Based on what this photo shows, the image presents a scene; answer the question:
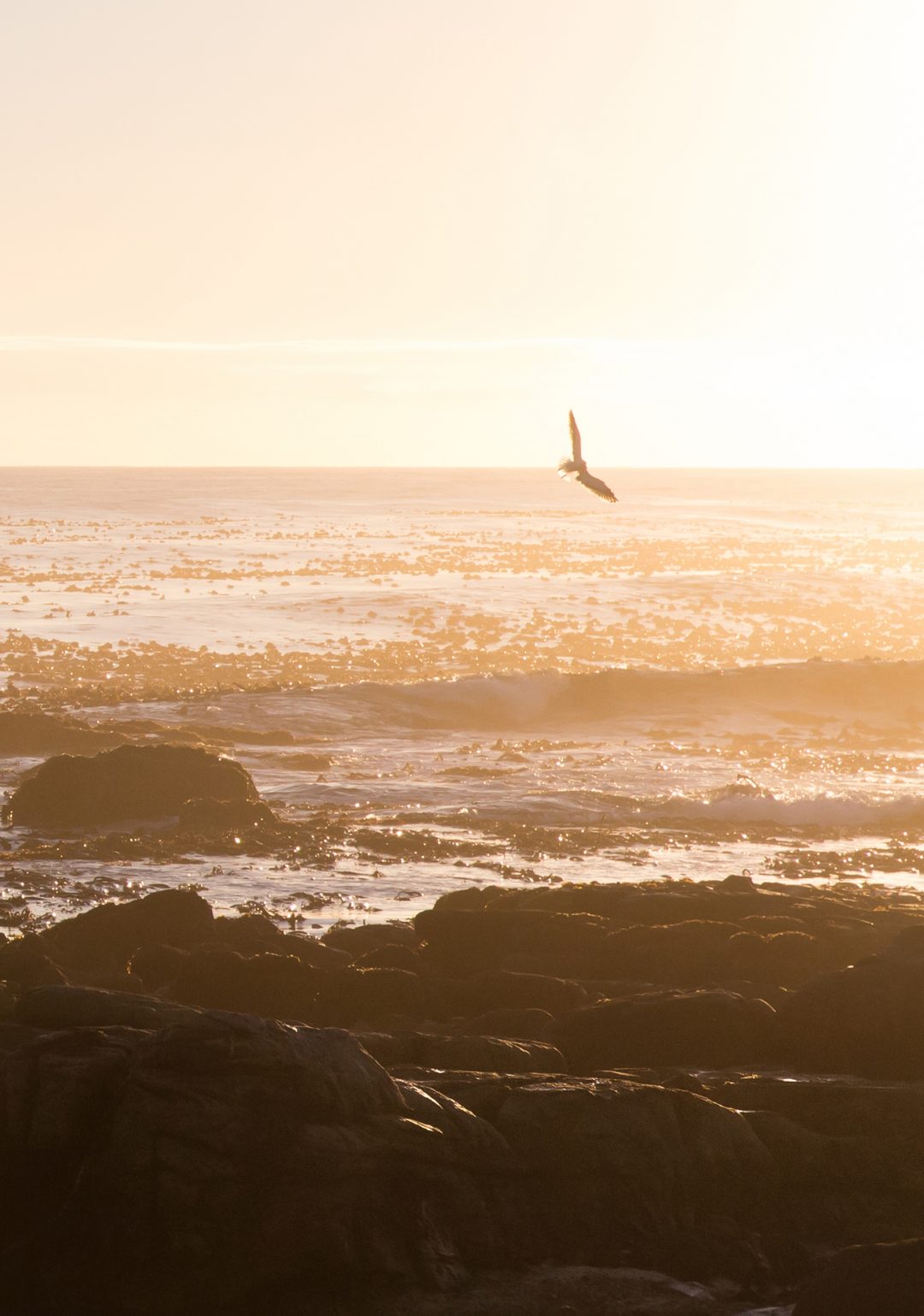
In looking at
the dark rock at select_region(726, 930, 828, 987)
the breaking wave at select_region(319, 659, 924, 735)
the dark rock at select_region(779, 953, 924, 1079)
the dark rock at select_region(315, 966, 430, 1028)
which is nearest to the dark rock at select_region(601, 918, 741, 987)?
the dark rock at select_region(726, 930, 828, 987)

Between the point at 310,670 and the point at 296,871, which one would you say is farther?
the point at 310,670

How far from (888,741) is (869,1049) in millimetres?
27030

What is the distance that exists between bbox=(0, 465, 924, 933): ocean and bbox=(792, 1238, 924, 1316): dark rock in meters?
12.2

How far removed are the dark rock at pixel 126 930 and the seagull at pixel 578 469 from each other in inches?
295

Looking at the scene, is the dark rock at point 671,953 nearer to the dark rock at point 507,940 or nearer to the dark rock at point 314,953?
the dark rock at point 507,940

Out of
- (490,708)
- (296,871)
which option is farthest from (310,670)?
(296,871)

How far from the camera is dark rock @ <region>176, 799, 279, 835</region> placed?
1139 inches

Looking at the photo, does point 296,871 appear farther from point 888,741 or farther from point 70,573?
point 70,573

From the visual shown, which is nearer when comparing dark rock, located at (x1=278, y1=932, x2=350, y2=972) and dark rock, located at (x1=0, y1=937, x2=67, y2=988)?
dark rock, located at (x1=0, y1=937, x2=67, y2=988)

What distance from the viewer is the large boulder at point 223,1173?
11.7 meters

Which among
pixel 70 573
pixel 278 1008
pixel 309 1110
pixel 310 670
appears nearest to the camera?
pixel 309 1110

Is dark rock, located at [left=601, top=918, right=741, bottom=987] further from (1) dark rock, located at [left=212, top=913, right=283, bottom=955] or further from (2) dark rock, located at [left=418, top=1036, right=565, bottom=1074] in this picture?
(1) dark rock, located at [left=212, top=913, right=283, bottom=955]

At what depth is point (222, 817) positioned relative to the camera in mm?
29219

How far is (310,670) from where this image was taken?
53406mm
